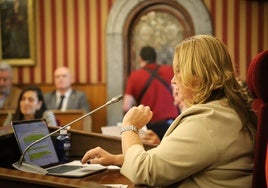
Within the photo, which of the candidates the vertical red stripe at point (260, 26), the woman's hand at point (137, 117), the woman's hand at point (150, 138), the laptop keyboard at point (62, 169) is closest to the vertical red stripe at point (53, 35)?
the vertical red stripe at point (260, 26)

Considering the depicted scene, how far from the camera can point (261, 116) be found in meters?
1.52

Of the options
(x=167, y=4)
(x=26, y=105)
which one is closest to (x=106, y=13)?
(x=167, y=4)

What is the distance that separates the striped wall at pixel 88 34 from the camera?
21.1 ft

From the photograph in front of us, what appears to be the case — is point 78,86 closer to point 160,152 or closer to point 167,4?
point 167,4

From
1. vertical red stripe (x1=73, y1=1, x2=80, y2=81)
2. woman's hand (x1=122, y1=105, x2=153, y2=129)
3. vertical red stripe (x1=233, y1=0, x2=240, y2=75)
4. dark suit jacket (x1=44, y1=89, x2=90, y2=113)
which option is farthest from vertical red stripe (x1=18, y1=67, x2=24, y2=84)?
woman's hand (x1=122, y1=105, x2=153, y2=129)

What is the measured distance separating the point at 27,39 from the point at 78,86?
3.49 feet

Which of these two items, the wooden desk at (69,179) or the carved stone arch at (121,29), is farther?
the carved stone arch at (121,29)

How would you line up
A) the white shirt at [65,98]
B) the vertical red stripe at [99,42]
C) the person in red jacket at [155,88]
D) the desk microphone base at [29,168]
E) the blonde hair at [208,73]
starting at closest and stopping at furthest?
the blonde hair at [208,73], the desk microphone base at [29,168], the person in red jacket at [155,88], the white shirt at [65,98], the vertical red stripe at [99,42]

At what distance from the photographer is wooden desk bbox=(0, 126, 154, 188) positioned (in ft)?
4.88

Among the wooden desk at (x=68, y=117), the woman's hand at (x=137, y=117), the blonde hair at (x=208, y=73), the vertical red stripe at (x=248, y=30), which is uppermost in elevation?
the vertical red stripe at (x=248, y=30)

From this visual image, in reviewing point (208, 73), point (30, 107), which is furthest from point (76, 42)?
point (208, 73)

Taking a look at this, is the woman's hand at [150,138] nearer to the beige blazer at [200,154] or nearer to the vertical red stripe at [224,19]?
the beige blazer at [200,154]

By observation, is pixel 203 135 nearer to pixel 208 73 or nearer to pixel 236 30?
pixel 208 73

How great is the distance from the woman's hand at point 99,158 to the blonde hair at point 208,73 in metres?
0.59
